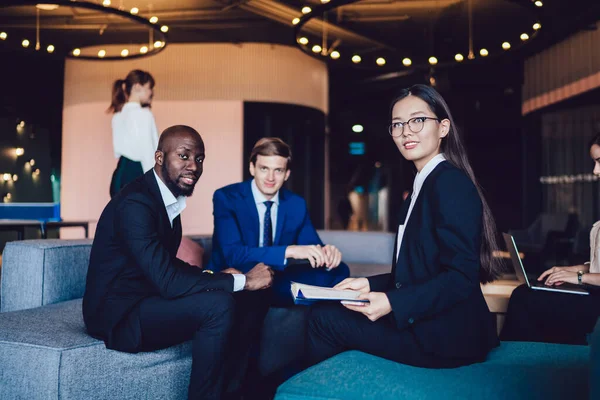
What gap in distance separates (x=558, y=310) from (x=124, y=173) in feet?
11.3

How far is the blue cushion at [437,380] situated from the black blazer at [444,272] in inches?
3.8

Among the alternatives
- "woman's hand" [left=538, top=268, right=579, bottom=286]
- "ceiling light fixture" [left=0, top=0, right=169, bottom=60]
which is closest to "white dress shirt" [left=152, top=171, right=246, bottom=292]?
"woman's hand" [left=538, top=268, right=579, bottom=286]

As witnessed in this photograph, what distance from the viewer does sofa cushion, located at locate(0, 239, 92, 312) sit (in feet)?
9.41

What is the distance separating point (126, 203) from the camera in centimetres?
210

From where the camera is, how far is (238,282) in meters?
2.26

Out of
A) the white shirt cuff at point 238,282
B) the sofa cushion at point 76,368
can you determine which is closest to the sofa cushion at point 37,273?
the sofa cushion at point 76,368

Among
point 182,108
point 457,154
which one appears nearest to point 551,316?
point 457,154

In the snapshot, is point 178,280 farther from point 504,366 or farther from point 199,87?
point 199,87

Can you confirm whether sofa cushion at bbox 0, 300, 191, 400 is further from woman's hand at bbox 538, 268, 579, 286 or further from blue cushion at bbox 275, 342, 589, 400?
woman's hand at bbox 538, 268, 579, 286

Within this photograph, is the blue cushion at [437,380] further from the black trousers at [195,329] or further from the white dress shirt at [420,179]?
the black trousers at [195,329]

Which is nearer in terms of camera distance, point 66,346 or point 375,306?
point 375,306

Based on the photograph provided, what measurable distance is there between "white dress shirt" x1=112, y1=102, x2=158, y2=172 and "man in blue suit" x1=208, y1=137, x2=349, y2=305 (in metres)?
1.83

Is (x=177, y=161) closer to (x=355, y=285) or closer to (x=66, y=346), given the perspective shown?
(x=66, y=346)

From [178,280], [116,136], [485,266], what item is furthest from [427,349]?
[116,136]
